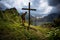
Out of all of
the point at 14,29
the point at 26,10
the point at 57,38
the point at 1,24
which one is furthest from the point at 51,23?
the point at 1,24

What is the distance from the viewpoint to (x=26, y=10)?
18.0 feet

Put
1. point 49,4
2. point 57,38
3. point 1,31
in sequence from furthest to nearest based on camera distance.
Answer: point 49,4 → point 57,38 → point 1,31

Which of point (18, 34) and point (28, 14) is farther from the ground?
point (28, 14)

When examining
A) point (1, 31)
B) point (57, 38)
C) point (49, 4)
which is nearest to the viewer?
point (1, 31)

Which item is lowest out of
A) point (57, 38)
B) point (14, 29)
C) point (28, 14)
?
point (57, 38)

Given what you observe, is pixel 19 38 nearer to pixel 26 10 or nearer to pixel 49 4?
pixel 26 10

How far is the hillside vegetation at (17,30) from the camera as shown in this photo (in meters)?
4.96

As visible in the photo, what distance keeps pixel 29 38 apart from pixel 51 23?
95cm

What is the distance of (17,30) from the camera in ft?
16.8

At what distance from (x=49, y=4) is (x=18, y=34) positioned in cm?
151

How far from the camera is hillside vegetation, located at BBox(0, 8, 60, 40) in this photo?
4.96m

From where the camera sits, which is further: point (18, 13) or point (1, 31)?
point (18, 13)

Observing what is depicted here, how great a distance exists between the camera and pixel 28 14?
5.45 m

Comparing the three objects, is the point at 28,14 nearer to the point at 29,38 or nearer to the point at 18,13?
the point at 18,13
